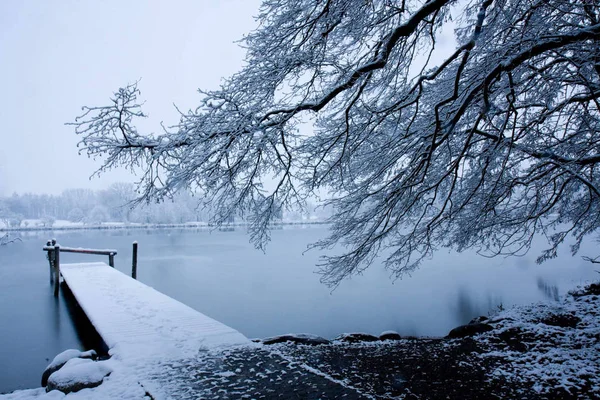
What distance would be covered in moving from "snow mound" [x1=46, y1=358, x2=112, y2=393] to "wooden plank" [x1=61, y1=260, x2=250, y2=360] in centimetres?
68

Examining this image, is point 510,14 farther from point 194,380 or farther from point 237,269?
point 237,269

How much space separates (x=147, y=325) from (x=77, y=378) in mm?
2557

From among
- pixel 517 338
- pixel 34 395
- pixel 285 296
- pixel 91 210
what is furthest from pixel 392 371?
pixel 91 210

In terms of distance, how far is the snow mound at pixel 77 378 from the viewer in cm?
428

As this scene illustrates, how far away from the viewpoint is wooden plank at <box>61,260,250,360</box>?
557 cm

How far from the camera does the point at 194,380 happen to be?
→ 14.3 feet

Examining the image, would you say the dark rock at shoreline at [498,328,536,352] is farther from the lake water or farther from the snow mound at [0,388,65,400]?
the snow mound at [0,388,65,400]

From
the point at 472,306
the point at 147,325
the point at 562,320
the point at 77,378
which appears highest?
the point at 77,378

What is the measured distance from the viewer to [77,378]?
4.33 metres

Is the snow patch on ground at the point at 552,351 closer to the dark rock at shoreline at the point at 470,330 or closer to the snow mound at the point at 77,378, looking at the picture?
the dark rock at shoreline at the point at 470,330

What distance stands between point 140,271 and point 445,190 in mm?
19027

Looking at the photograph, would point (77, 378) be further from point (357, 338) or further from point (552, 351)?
point (552, 351)

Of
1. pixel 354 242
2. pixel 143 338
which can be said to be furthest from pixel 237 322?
pixel 354 242

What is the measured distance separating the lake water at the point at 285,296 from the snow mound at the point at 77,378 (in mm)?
3927
